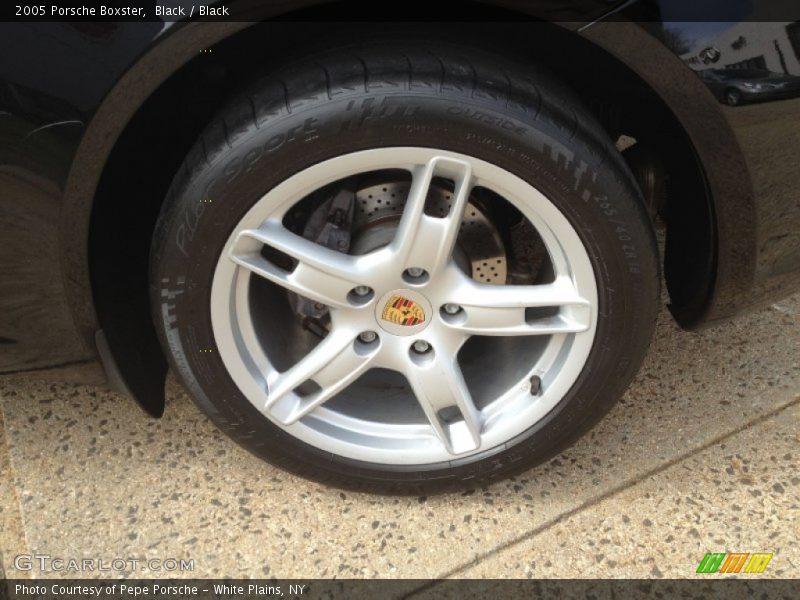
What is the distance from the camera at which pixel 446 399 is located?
190 cm

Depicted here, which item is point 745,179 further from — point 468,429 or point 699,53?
point 468,429

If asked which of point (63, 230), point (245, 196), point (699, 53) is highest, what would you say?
point (699, 53)

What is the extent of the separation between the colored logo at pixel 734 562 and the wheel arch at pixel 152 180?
1.90 ft

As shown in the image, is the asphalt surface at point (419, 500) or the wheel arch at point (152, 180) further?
the asphalt surface at point (419, 500)

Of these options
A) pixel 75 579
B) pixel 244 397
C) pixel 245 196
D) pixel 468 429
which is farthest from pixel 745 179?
pixel 75 579

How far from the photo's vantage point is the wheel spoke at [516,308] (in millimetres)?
1742

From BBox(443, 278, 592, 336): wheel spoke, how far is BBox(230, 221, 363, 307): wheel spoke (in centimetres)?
26

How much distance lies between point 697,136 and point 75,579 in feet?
5.79

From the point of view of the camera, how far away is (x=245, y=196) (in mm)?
1586

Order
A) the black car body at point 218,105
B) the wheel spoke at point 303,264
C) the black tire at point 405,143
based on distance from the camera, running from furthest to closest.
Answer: the wheel spoke at point 303,264, the black tire at point 405,143, the black car body at point 218,105

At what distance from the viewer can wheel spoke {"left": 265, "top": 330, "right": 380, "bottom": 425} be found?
5.99ft

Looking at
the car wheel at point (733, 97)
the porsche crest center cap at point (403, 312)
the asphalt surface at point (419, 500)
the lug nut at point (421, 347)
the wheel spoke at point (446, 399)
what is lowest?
the asphalt surface at point (419, 500)

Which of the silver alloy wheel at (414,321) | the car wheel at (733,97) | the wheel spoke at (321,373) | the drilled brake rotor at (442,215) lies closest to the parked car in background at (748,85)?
the car wheel at (733,97)

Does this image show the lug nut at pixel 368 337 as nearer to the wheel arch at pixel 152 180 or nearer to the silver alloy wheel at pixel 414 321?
the silver alloy wheel at pixel 414 321
